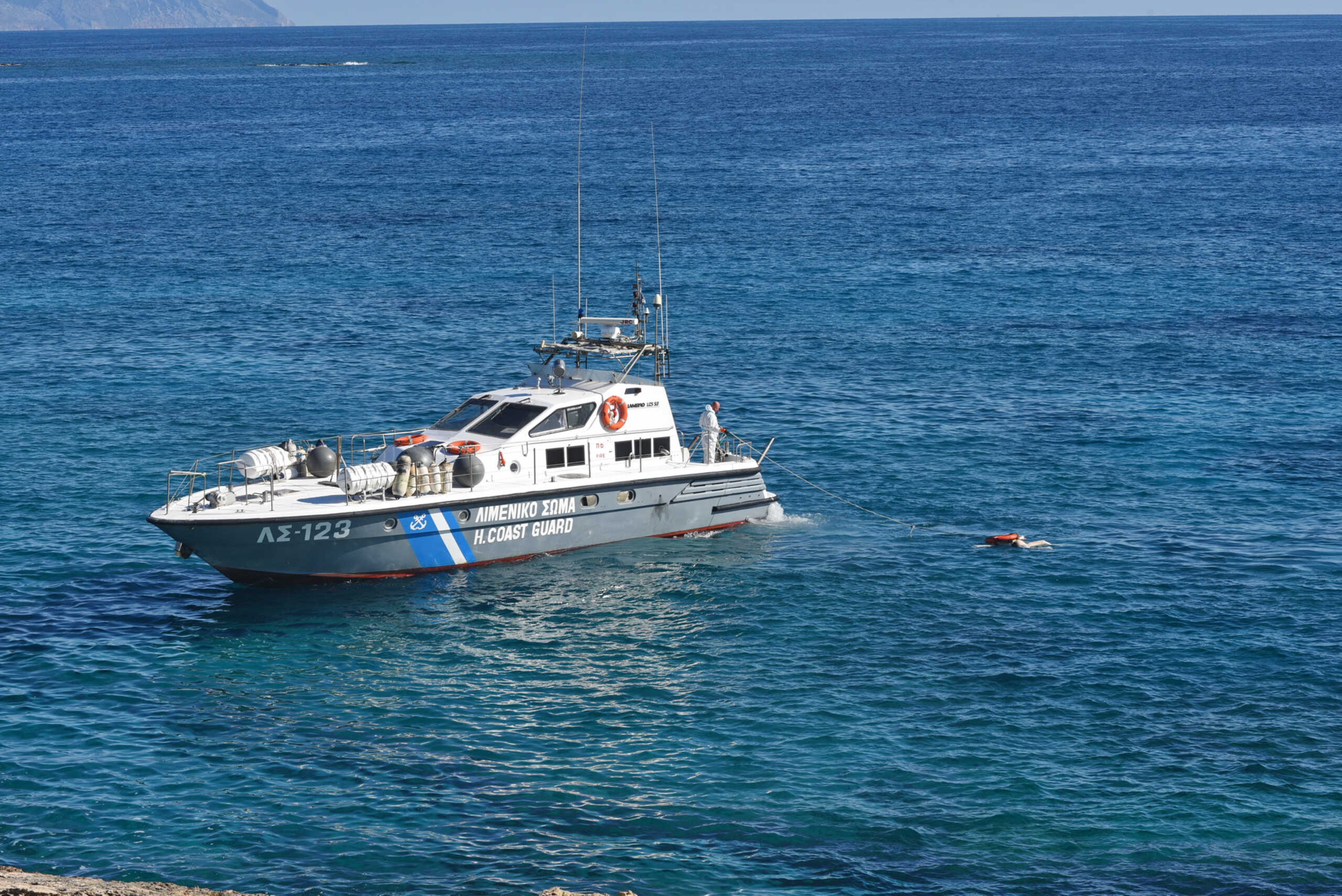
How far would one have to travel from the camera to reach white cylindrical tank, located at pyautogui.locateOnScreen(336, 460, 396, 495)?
3053 cm

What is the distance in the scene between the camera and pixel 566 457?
109 ft

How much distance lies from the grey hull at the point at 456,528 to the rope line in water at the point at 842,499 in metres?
3.38

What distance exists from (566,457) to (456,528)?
3.26 metres

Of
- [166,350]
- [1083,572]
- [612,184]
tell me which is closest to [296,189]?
[612,184]

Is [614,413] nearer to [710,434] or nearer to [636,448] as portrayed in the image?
[636,448]

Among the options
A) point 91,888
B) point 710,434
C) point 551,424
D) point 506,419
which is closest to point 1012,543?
point 710,434

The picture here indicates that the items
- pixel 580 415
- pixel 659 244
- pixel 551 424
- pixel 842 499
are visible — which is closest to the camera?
pixel 551 424

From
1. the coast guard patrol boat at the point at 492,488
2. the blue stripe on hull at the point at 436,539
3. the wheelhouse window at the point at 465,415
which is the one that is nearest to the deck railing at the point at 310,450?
the coast guard patrol boat at the point at 492,488

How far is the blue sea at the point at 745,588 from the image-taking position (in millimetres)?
21281

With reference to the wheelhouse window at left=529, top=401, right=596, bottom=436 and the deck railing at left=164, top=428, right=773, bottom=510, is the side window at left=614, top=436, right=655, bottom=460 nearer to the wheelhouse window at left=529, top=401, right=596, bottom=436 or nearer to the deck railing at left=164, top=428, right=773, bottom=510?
the deck railing at left=164, top=428, right=773, bottom=510

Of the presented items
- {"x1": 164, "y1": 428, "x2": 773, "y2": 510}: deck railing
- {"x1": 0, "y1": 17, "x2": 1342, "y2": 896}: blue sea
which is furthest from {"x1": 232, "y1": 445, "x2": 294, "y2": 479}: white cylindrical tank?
{"x1": 0, "y1": 17, "x2": 1342, "y2": 896}: blue sea

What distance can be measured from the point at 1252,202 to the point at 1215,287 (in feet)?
82.4

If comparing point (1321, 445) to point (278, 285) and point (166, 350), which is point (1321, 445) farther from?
point (278, 285)

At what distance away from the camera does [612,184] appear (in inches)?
3797
